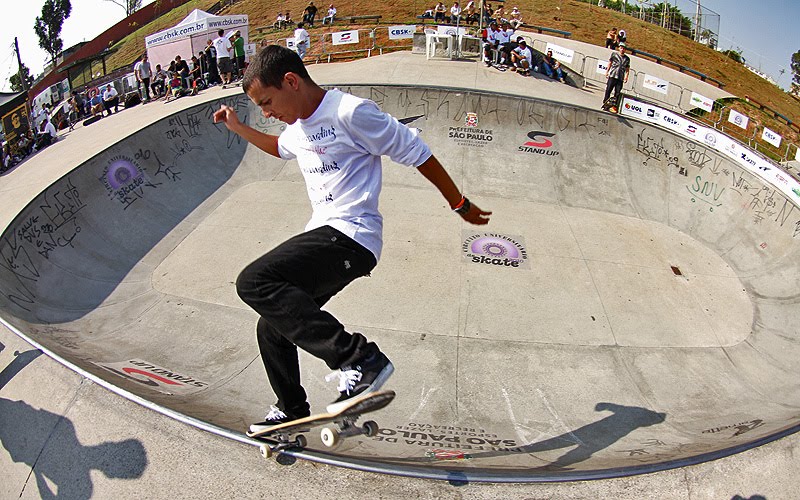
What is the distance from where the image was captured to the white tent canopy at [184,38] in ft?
57.7

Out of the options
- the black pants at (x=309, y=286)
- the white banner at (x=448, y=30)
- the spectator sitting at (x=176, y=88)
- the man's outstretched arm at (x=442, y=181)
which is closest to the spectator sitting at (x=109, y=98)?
the spectator sitting at (x=176, y=88)

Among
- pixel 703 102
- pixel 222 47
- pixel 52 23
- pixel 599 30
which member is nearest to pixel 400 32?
pixel 222 47

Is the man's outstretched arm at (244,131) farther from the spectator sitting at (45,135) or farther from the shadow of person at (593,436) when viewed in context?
the spectator sitting at (45,135)

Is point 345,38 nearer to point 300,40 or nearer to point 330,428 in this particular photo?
point 300,40

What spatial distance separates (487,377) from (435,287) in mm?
2187

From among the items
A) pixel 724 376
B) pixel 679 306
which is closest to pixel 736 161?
pixel 679 306

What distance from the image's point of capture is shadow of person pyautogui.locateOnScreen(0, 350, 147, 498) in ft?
10.6

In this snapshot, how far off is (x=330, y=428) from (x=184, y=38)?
1846 centimetres

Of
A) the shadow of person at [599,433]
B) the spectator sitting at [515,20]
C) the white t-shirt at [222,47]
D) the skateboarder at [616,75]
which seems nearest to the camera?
Result: the shadow of person at [599,433]

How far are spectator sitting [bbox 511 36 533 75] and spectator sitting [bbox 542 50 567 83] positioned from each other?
692 millimetres

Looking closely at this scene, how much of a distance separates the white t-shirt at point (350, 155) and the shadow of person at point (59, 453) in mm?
2025

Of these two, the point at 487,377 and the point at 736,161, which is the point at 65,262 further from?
the point at 736,161

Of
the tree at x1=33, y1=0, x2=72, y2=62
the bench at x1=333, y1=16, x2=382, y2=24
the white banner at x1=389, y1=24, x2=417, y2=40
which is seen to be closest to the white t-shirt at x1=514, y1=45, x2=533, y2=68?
the white banner at x1=389, y1=24, x2=417, y2=40

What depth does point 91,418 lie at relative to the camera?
3.58 m
